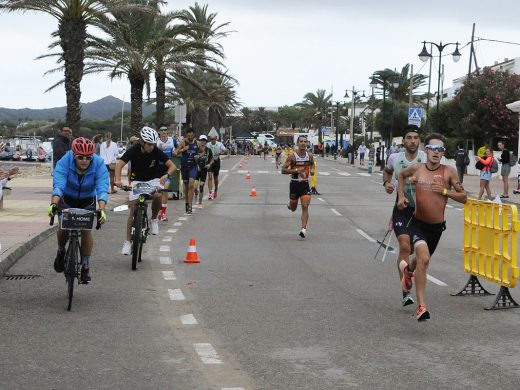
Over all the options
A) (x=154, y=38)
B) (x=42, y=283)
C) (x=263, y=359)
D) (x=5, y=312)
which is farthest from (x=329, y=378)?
(x=154, y=38)

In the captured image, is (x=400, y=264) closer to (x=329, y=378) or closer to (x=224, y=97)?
(x=329, y=378)

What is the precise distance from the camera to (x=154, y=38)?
1458 inches

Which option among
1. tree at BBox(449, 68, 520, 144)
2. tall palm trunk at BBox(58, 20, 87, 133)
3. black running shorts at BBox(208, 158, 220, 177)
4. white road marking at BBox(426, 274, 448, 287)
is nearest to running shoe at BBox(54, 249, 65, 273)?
white road marking at BBox(426, 274, 448, 287)

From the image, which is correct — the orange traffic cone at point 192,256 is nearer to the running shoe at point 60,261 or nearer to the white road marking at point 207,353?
the running shoe at point 60,261

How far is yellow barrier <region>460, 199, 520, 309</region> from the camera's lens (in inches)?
376

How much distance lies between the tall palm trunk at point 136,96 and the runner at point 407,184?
1031 inches

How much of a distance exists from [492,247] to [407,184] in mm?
1155

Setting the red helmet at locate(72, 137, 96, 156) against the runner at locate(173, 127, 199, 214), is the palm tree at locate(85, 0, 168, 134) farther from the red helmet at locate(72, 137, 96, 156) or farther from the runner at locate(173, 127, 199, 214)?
the red helmet at locate(72, 137, 96, 156)

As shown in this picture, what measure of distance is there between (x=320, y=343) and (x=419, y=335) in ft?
3.27

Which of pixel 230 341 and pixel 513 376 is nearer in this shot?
pixel 513 376

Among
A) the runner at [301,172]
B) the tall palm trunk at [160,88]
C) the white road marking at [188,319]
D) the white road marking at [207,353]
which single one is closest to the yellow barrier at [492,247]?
the white road marking at [188,319]

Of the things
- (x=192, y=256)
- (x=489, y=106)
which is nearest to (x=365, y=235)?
(x=192, y=256)

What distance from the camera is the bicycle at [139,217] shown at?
39.5ft

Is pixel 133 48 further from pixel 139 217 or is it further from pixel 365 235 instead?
pixel 139 217
